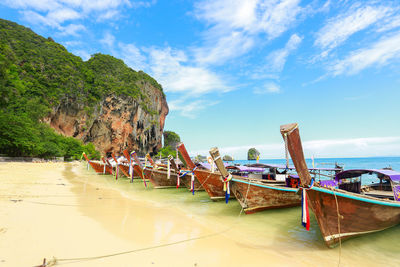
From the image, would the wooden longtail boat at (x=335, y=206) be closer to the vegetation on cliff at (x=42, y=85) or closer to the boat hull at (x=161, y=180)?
the boat hull at (x=161, y=180)

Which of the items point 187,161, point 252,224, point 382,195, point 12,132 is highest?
point 12,132

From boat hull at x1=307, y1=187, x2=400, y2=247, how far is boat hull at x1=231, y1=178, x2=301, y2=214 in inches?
108

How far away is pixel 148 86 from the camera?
68688 millimetres

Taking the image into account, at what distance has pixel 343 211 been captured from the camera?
504 cm

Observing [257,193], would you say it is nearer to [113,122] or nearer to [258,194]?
[258,194]

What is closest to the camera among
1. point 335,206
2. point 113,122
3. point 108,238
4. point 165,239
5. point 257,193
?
point 335,206

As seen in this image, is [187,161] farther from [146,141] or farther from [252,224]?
[146,141]

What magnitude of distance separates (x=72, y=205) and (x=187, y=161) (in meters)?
5.33

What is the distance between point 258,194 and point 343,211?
327 cm

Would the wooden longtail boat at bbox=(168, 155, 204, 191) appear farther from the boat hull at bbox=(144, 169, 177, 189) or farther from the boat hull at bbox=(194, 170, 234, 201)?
the boat hull at bbox=(194, 170, 234, 201)

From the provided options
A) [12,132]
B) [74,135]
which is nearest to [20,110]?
[12,132]

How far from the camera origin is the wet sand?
14.0ft

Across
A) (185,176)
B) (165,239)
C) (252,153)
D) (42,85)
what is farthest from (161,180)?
(252,153)

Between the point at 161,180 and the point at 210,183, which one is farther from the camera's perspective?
the point at 161,180
